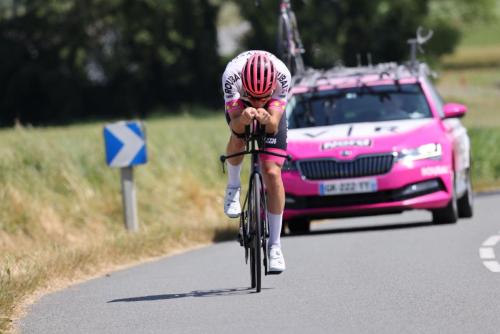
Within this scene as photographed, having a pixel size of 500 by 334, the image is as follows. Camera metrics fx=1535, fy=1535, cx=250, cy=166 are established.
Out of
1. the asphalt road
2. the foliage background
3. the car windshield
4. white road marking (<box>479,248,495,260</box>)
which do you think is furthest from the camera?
the foliage background

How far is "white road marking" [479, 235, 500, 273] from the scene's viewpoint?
38.6 feet

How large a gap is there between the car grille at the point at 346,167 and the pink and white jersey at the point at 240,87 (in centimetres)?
470

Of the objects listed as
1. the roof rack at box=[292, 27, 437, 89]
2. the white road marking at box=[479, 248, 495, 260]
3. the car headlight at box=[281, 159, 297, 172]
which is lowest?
the white road marking at box=[479, 248, 495, 260]

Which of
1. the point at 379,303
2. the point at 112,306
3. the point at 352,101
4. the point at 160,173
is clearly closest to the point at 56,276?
the point at 112,306

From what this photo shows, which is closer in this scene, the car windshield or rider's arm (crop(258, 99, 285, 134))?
rider's arm (crop(258, 99, 285, 134))

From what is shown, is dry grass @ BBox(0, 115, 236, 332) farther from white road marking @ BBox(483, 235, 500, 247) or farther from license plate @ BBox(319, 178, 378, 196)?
white road marking @ BBox(483, 235, 500, 247)

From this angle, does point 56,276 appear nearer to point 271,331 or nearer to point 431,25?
point 271,331

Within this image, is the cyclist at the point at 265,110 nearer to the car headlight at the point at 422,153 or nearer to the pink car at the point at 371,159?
the pink car at the point at 371,159

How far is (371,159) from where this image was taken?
15.6m

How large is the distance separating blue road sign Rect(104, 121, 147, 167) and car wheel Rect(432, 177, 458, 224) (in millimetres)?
3315

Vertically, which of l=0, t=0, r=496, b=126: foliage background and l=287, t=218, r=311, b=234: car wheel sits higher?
l=287, t=218, r=311, b=234: car wheel

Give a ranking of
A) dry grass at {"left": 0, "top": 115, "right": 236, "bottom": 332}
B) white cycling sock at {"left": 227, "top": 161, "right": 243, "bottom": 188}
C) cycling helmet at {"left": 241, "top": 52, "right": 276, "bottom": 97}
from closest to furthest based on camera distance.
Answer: cycling helmet at {"left": 241, "top": 52, "right": 276, "bottom": 97} < white cycling sock at {"left": 227, "top": 161, "right": 243, "bottom": 188} < dry grass at {"left": 0, "top": 115, "right": 236, "bottom": 332}

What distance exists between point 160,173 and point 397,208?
7.20 metres

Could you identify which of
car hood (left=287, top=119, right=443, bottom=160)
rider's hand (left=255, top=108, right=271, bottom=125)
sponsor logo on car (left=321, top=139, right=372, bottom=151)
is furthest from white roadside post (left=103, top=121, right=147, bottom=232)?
rider's hand (left=255, top=108, right=271, bottom=125)
